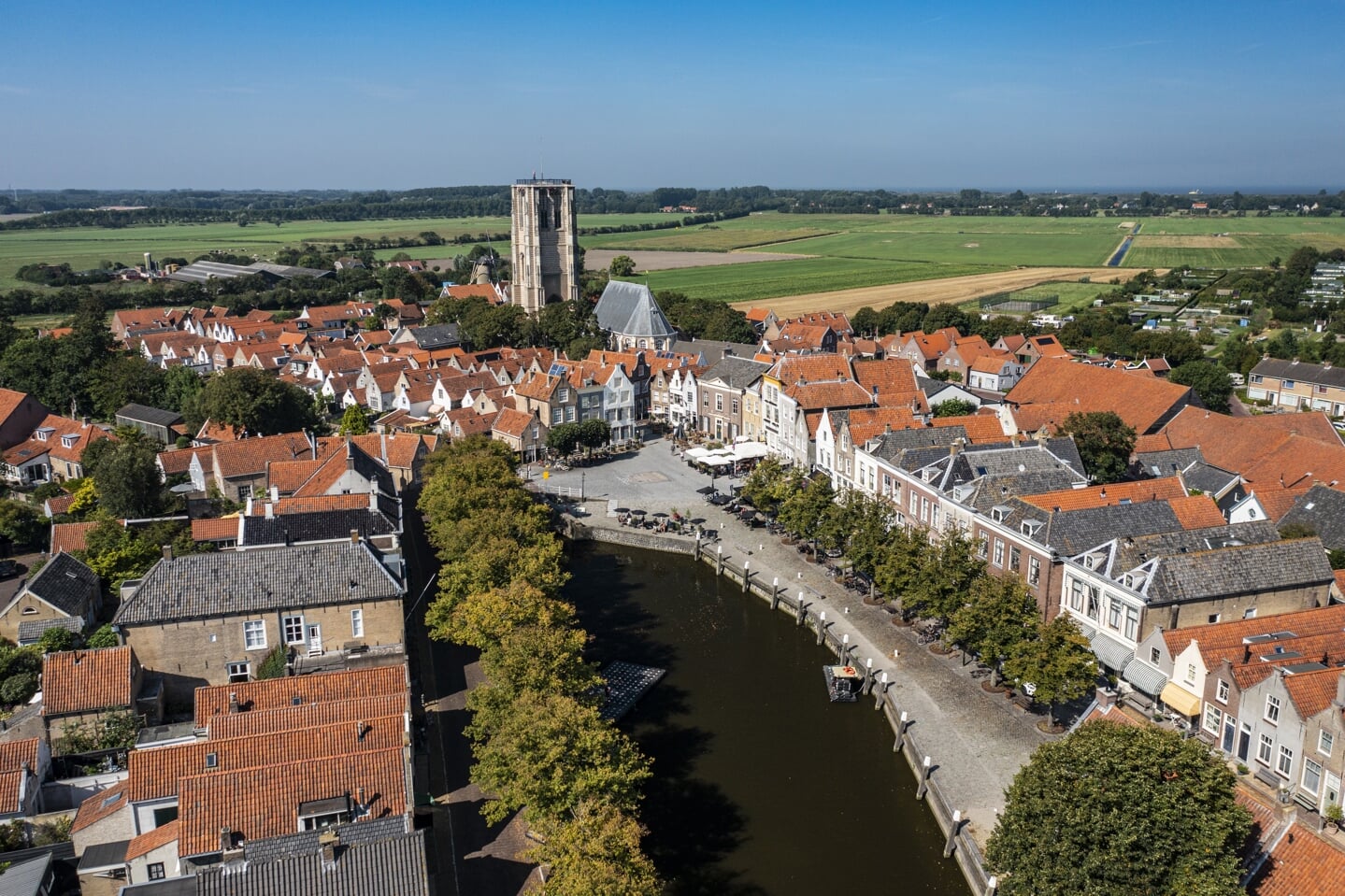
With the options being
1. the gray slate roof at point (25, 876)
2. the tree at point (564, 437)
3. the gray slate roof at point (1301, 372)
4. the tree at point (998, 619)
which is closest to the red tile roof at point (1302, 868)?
the tree at point (998, 619)

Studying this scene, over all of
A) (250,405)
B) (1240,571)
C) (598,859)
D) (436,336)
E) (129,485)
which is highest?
A: (436,336)

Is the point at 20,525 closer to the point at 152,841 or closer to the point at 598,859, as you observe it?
the point at 152,841

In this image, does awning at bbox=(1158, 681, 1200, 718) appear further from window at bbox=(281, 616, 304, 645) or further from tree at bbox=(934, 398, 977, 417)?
tree at bbox=(934, 398, 977, 417)

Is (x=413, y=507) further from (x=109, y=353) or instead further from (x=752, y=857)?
(x=109, y=353)

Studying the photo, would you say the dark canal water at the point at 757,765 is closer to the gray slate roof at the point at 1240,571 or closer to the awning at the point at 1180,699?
the awning at the point at 1180,699

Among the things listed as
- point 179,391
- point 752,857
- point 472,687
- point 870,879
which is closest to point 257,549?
point 472,687

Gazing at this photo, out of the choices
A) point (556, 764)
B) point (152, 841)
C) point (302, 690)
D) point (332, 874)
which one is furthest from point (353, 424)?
point (332, 874)

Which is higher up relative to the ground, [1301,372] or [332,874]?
[1301,372]

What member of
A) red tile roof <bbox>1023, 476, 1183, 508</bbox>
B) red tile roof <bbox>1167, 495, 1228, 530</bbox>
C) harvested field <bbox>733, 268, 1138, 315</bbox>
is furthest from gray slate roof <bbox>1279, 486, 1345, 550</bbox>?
harvested field <bbox>733, 268, 1138, 315</bbox>
